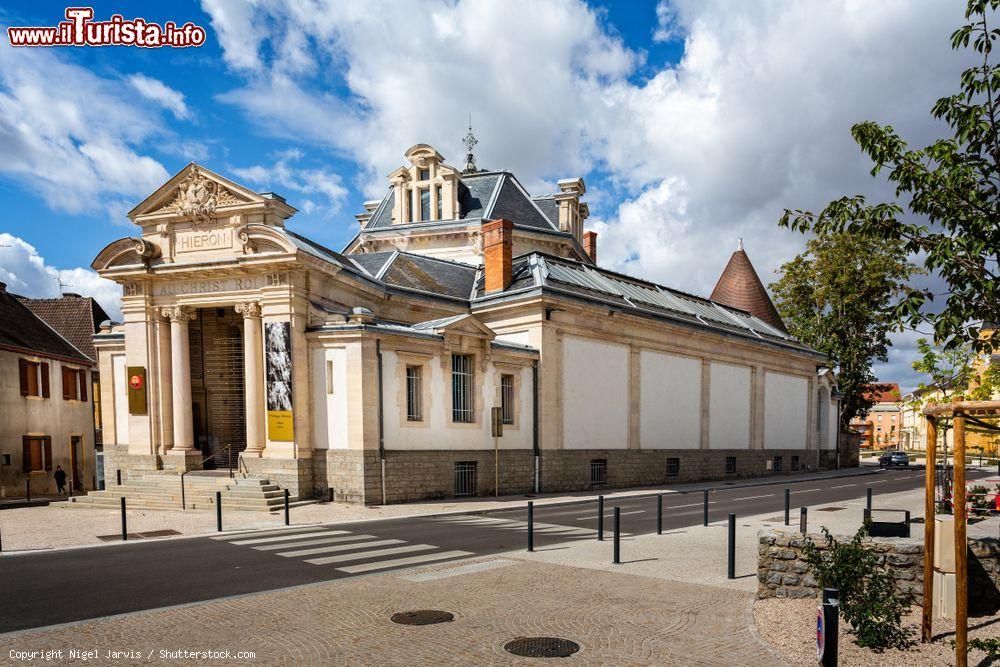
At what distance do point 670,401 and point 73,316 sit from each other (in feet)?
119

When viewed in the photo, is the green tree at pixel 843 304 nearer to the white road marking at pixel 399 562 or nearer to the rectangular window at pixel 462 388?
the rectangular window at pixel 462 388

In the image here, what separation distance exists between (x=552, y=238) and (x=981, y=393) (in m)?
23.1

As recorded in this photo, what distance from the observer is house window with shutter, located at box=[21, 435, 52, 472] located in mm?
30953

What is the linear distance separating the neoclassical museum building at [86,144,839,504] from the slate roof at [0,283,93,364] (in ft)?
25.7

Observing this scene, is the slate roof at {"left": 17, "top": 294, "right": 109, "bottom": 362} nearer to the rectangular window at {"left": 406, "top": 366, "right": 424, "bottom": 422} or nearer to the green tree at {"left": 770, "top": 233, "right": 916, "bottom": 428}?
the rectangular window at {"left": 406, "top": 366, "right": 424, "bottom": 422}

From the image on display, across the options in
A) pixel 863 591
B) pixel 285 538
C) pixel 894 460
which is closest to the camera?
pixel 863 591

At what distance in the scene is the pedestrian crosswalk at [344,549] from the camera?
11.6 meters

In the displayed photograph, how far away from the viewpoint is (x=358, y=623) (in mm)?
7742

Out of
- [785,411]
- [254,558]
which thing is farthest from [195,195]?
[785,411]

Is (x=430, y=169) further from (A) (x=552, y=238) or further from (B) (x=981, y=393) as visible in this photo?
(B) (x=981, y=393)

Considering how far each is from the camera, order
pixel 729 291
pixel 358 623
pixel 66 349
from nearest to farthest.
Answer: pixel 358 623, pixel 66 349, pixel 729 291

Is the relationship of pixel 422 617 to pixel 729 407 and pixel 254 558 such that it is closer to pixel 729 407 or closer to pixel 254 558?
pixel 254 558

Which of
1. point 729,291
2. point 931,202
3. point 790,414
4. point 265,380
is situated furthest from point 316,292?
point 729,291

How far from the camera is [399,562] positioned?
11.6 m
